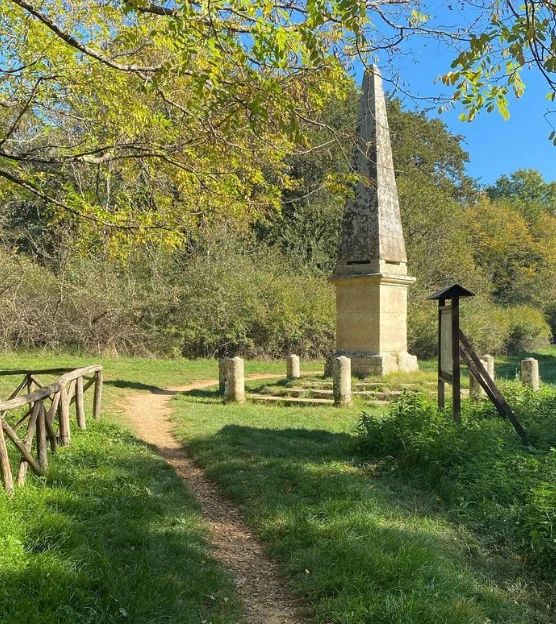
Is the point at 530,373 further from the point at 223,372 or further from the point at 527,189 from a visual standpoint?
the point at 527,189

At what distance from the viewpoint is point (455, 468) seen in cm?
582

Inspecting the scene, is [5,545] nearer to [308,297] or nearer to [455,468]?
[455,468]

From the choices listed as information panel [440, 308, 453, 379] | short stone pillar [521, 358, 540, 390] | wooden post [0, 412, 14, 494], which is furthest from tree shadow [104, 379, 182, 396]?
wooden post [0, 412, 14, 494]

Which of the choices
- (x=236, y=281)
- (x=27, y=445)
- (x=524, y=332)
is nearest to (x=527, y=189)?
(x=524, y=332)

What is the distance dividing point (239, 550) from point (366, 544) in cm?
109

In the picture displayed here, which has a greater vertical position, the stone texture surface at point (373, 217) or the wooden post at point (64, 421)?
the stone texture surface at point (373, 217)

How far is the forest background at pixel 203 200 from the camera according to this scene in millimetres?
6527

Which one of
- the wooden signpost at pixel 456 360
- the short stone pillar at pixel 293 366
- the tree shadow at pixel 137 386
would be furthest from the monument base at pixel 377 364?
the tree shadow at pixel 137 386

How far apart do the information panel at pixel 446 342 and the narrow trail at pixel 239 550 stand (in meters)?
3.83

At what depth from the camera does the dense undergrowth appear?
4488 millimetres

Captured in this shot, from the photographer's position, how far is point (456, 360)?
24.6ft

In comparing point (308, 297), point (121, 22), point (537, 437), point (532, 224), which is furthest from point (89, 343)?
point (532, 224)

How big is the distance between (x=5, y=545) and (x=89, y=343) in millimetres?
17639

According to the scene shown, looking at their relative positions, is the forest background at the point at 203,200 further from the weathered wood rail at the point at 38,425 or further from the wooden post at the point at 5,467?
the wooden post at the point at 5,467
